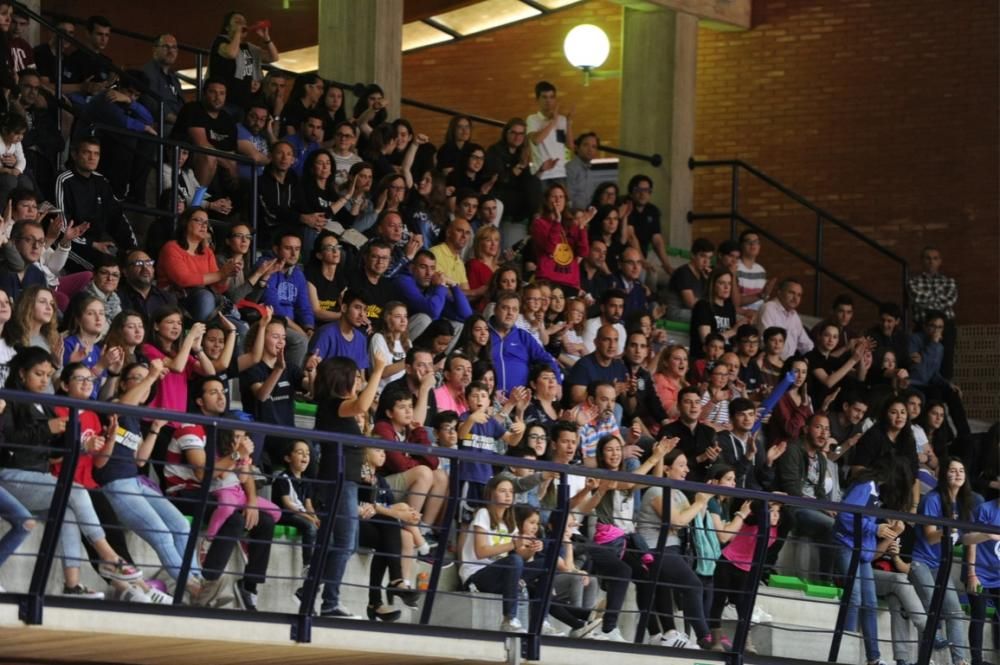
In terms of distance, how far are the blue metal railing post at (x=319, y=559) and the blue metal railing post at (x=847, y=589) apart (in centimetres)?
312

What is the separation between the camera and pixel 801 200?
19.3 meters

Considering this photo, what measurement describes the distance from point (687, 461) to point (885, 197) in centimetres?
741

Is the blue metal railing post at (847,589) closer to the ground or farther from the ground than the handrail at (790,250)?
closer to the ground

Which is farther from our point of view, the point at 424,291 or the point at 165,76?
the point at 165,76

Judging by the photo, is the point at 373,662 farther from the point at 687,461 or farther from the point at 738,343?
the point at 738,343

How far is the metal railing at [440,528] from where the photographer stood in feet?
28.3

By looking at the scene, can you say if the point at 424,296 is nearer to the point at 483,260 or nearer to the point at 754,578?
the point at 483,260

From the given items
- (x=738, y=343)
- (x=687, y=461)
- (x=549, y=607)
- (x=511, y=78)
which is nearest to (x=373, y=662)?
(x=549, y=607)

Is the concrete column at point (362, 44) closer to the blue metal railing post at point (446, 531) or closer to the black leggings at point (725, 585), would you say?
the black leggings at point (725, 585)

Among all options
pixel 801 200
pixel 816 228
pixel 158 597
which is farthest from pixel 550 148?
pixel 158 597

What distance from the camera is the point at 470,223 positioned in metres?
15.4

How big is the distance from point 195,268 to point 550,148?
17.6 ft

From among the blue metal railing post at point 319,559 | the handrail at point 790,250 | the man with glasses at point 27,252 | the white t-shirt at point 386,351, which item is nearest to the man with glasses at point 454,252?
the white t-shirt at point 386,351

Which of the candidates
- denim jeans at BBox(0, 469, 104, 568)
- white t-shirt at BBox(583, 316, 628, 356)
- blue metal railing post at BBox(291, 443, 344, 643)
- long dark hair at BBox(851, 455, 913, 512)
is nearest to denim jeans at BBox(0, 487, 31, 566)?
denim jeans at BBox(0, 469, 104, 568)
